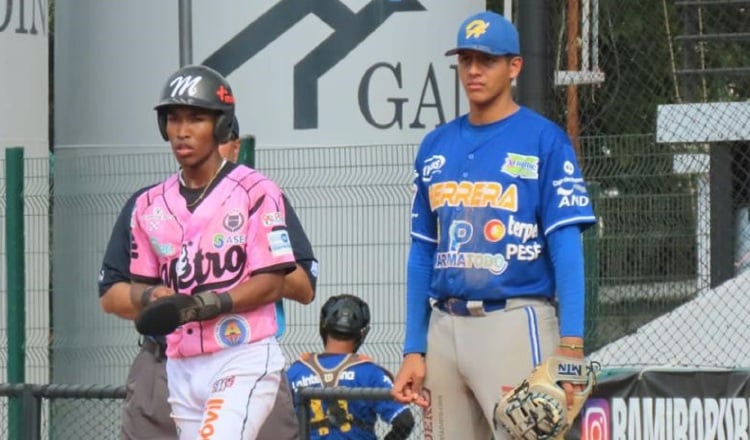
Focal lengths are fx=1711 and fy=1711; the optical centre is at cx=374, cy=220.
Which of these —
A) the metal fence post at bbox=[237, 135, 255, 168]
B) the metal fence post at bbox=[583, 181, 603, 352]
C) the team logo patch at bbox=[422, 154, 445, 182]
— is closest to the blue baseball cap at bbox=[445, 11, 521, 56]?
the team logo patch at bbox=[422, 154, 445, 182]

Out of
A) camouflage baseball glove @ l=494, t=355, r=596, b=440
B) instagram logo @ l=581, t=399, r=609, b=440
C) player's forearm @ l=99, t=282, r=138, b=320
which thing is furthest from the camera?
instagram logo @ l=581, t=399, r=609, b=440

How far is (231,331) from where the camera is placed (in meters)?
6.22

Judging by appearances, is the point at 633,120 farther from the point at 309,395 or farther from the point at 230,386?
the point at 230,386

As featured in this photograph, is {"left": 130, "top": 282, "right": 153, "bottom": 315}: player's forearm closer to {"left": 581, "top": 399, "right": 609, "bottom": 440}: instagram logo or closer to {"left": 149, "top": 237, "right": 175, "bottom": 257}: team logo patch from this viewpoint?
{"left": 149, "top": 237, "right": 175, "bottom": 257}: team logo patch

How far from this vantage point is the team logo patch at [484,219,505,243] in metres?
5.91

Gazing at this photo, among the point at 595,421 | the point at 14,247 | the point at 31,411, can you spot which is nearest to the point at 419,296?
the point at 595,421

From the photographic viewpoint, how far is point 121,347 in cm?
1187

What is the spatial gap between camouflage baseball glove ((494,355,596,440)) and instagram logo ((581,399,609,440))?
2.77 meters

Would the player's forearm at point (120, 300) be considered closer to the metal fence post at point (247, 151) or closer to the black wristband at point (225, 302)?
the black wristband at point (225, 302)

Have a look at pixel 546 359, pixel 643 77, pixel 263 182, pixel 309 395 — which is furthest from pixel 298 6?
pixel 546 359

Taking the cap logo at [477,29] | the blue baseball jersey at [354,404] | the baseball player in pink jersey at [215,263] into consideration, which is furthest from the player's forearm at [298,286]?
the blue baseball jersey at [354,404]

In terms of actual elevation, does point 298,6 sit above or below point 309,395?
above

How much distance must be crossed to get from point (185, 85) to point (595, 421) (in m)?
3.22

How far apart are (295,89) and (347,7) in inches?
29.7
